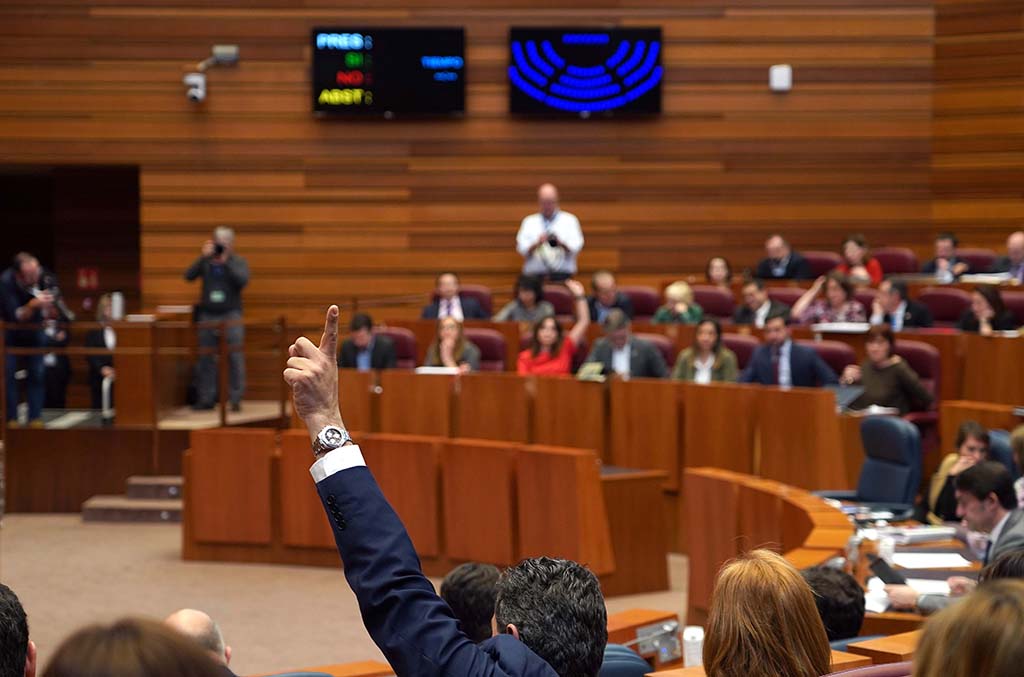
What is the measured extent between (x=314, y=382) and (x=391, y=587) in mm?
266

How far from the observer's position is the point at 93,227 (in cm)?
1198

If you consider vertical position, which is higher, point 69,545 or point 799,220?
point 799,220

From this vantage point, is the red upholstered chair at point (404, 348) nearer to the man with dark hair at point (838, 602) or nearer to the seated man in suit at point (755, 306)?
the seated man in suit at point (755, 306)

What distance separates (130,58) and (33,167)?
135 centimetres

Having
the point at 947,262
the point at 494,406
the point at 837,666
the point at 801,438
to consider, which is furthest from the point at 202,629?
the point at 947,262

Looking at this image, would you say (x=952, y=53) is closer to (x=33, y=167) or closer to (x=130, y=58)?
(x=130, y=58)

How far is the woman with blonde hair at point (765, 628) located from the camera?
188cm

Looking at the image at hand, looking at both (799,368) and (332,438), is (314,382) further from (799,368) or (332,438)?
(799,368)

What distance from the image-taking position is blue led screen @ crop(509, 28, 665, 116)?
11.1m

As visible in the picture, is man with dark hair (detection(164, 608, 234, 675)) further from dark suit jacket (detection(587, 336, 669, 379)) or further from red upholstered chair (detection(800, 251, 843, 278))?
red upholstered chair (detection(800, 251, 843, 278))

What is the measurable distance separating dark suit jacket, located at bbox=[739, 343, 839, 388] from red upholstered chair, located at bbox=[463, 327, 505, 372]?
1.79 m

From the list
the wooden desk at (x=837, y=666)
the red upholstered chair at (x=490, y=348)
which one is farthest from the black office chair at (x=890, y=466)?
the red upholstered chair at (x=490, y=348)

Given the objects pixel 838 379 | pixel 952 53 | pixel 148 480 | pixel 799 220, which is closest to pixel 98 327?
pixel 148 480

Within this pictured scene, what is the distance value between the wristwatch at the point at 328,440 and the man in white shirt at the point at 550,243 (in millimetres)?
8986
